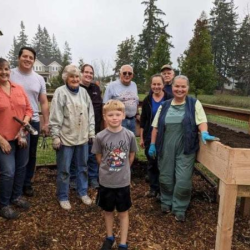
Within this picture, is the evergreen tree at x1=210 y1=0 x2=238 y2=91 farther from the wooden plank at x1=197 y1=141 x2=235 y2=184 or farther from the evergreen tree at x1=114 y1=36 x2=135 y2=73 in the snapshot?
the wooden plank at x1=197 y1=141 x2=235 y2=184

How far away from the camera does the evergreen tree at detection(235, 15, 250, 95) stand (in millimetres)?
40028

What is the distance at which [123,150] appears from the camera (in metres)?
2.56

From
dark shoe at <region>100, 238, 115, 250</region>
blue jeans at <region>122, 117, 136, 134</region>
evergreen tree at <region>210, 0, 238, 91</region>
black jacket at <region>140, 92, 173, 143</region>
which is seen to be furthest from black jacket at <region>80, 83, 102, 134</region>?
evergreen tree at <region>210, 0, 238, 91</region>

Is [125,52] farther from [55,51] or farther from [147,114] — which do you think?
[55,51]

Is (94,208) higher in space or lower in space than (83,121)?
lower

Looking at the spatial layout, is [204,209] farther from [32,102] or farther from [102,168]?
[32,102]

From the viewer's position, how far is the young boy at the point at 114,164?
8.23ft

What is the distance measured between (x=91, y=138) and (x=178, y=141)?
1127 millimetres

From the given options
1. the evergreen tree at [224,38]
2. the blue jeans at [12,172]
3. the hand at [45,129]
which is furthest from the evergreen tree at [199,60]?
the evergreen tree at [224,38]

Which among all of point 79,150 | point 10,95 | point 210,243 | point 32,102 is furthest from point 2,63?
point 210,243

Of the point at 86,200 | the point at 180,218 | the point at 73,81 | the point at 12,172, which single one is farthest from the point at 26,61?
the point at 180,218

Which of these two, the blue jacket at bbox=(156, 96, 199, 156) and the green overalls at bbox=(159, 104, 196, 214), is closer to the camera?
the blue jacket at bbox=(156, 96, 199, 156)

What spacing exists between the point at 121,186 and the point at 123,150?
0.35 m

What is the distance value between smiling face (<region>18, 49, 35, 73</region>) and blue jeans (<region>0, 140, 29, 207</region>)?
941 millimetres
